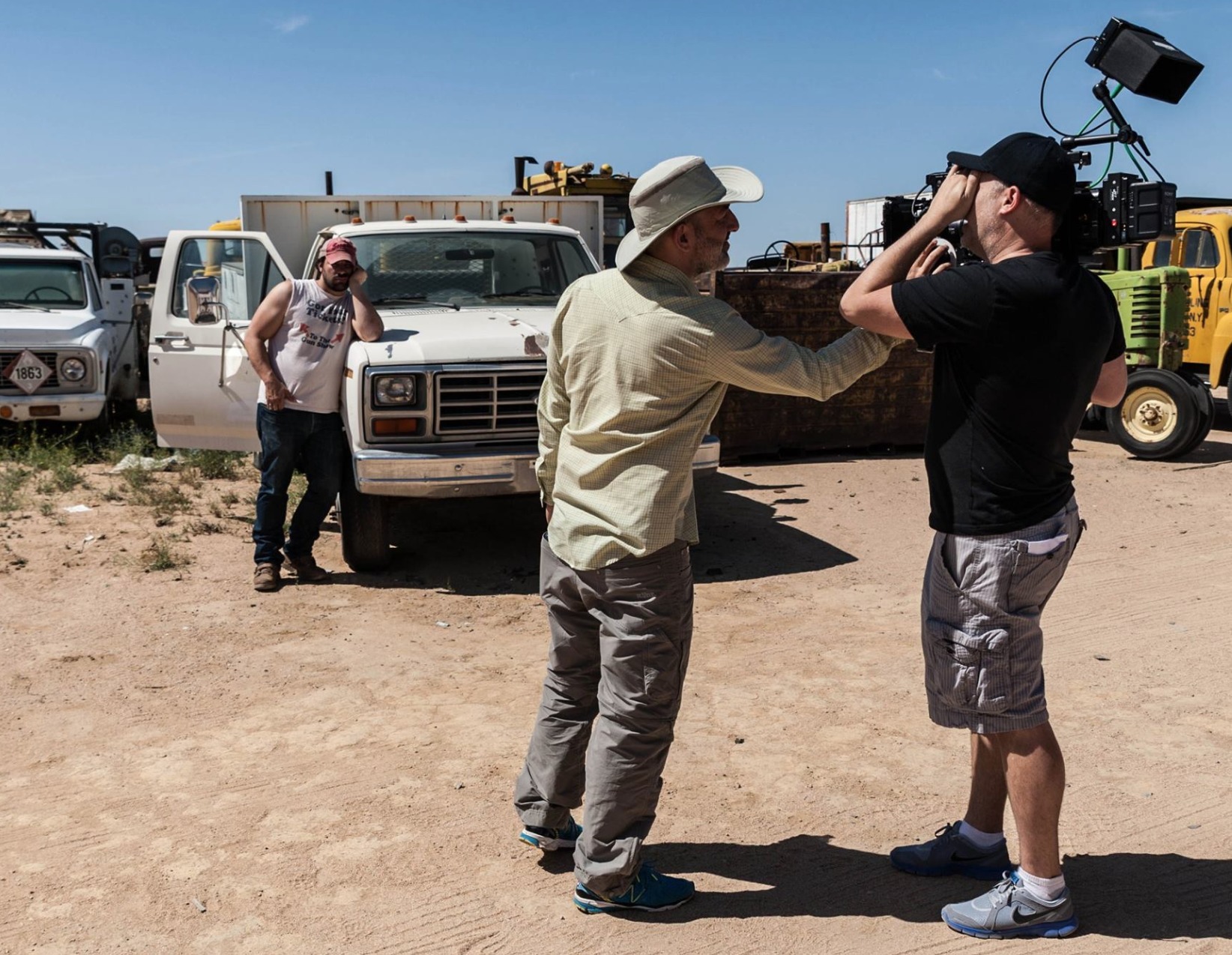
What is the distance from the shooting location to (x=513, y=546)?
791 cm

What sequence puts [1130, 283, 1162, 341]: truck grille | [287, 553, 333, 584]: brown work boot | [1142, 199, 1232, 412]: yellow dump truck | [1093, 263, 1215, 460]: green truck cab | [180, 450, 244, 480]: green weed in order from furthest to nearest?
1. [1142, 199, 1232, 412]: yellow dump truck
2. [1130, 283, 1162, 341]: truck grille
3. [1093, 263, 1215, 460]: green truck cab
4. [180, 450, 244, 480]: green weed
5. [287, 553, 333, 584]: brown work boot

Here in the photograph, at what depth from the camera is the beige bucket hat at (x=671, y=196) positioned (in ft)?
10.1

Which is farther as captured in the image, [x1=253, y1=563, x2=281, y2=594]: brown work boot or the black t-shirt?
[x1=253, y1=563, x2=281, y2=594]: brown work boot

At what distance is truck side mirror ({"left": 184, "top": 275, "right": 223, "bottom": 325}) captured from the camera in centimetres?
720

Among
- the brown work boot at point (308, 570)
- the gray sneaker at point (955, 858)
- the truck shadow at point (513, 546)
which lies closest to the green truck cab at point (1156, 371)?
the truck shadow at point (513, 546)

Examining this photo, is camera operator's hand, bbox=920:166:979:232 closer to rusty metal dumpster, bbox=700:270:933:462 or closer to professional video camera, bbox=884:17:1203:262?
professional video camera, bbox=884:17:1203:262

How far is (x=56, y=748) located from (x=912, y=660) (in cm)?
362

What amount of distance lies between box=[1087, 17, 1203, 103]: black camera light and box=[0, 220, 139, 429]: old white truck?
8755 millimetres

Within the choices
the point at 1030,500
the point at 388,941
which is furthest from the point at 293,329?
the point at 1030,500

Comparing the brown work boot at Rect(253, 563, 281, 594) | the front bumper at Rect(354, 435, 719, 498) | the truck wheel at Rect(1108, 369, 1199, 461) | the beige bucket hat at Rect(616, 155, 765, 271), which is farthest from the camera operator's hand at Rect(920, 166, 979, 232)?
the truck wheel at Rect(1108, 369, 1199, 461)

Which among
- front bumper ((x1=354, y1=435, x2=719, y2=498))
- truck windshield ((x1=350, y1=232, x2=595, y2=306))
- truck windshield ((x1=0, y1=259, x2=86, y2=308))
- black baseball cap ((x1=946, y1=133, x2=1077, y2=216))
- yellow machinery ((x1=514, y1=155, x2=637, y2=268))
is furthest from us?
yellow machinery ((x1=514, y1=155, x2=637, y2=268))

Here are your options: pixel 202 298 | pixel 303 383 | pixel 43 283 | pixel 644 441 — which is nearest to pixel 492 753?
pixel 644 441

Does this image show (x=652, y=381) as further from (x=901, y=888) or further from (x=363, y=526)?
(x=363, y=526)

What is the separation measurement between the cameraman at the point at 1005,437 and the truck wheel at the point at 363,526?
4.37 meters
